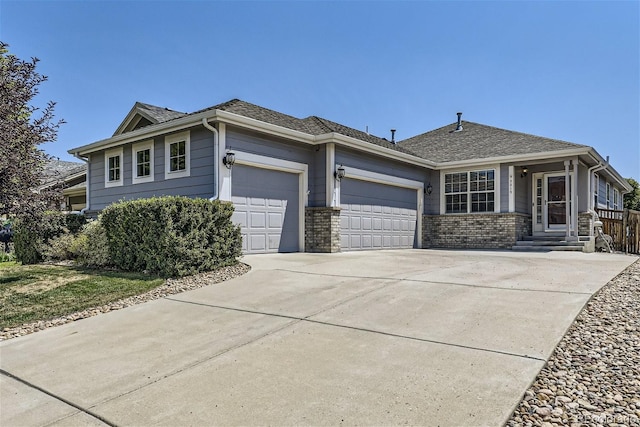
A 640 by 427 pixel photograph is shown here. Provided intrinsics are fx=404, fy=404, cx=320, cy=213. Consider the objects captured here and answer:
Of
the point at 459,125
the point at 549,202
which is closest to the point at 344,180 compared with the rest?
the point at 549,202

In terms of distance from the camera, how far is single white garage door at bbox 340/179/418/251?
12.0 meters

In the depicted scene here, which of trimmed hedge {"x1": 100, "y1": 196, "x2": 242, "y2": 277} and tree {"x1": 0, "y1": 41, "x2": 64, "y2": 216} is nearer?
tree {"x1": 0, "y1": 41, "x2": 64, "y2": 216}

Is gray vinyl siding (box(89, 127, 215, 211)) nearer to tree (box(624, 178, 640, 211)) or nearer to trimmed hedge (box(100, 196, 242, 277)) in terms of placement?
trimmed hedge (box(100, 196, 242, 277))

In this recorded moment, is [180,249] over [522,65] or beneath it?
beneath

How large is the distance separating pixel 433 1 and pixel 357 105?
1041 cm

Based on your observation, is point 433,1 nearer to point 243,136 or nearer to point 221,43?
point 243,136

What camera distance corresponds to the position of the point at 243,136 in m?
10.1

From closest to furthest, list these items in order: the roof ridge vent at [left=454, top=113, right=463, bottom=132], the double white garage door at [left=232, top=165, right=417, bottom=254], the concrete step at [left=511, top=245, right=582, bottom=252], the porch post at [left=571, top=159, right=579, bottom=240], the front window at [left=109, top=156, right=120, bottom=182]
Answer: the double white garage door at [left=232, top=165, right=417, bottom=254] < the concrete step at [left=511, top=245, right=582, bottom=252] < the porch post at [left=571, top=159, right=579, bottom=240] < the front window at [left=109, top=156, right=120, bottom=182] < the roof ridge vent at [left=454, top=113, right=463, bottom=132]

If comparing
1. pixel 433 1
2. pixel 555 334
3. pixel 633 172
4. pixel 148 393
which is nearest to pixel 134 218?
pixel 148 393

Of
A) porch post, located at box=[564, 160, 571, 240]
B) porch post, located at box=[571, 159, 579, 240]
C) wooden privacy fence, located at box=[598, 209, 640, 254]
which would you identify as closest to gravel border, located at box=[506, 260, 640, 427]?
porch post, located at box=[564, 160, 571, 240]

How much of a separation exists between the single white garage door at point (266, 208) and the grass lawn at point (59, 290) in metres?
3.29

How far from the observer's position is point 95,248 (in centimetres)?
859

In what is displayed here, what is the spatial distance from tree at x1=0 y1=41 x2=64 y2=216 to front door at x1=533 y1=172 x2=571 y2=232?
14.6m

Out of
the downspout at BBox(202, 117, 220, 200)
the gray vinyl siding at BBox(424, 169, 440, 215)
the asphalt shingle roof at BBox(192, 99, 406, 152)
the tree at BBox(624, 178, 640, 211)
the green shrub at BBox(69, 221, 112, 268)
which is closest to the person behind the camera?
the green shrub at BBox(69, 221, 112, 268)
